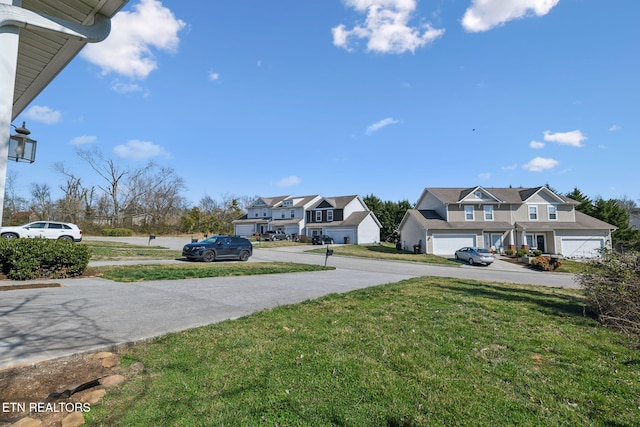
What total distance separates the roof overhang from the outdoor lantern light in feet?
2.42

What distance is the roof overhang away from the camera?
276 centimetres

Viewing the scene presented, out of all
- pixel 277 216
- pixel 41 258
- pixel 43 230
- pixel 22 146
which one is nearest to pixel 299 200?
pixel 277 216

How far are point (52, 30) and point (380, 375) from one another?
477 cm

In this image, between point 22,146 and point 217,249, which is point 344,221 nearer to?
point 217,249

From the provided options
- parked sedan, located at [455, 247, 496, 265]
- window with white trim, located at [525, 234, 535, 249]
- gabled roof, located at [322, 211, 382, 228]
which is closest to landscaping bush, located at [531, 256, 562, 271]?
parked sedan, located at [455, 247, 496, 265]

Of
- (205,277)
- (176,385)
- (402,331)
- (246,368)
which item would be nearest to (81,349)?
(176,385)

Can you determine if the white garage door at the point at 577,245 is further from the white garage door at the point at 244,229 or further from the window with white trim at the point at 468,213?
the white garage door at the point at 244,229

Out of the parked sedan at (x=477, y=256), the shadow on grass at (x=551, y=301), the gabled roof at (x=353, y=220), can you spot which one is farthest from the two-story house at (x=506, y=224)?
the shadow on grass at (x=551, y=301)

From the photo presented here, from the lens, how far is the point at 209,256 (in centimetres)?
1844

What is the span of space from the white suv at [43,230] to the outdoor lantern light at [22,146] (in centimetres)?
2091

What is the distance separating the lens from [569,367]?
153 inches

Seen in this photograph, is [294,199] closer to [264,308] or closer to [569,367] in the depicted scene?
[264,308]

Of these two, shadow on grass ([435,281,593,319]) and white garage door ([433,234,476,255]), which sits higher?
white garage door ([433,234,476,255])

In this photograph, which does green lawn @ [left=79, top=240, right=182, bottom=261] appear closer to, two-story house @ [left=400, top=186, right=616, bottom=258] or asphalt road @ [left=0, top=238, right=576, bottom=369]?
asphalt road @ [left=0, top=238, right=576, bottom=369]
